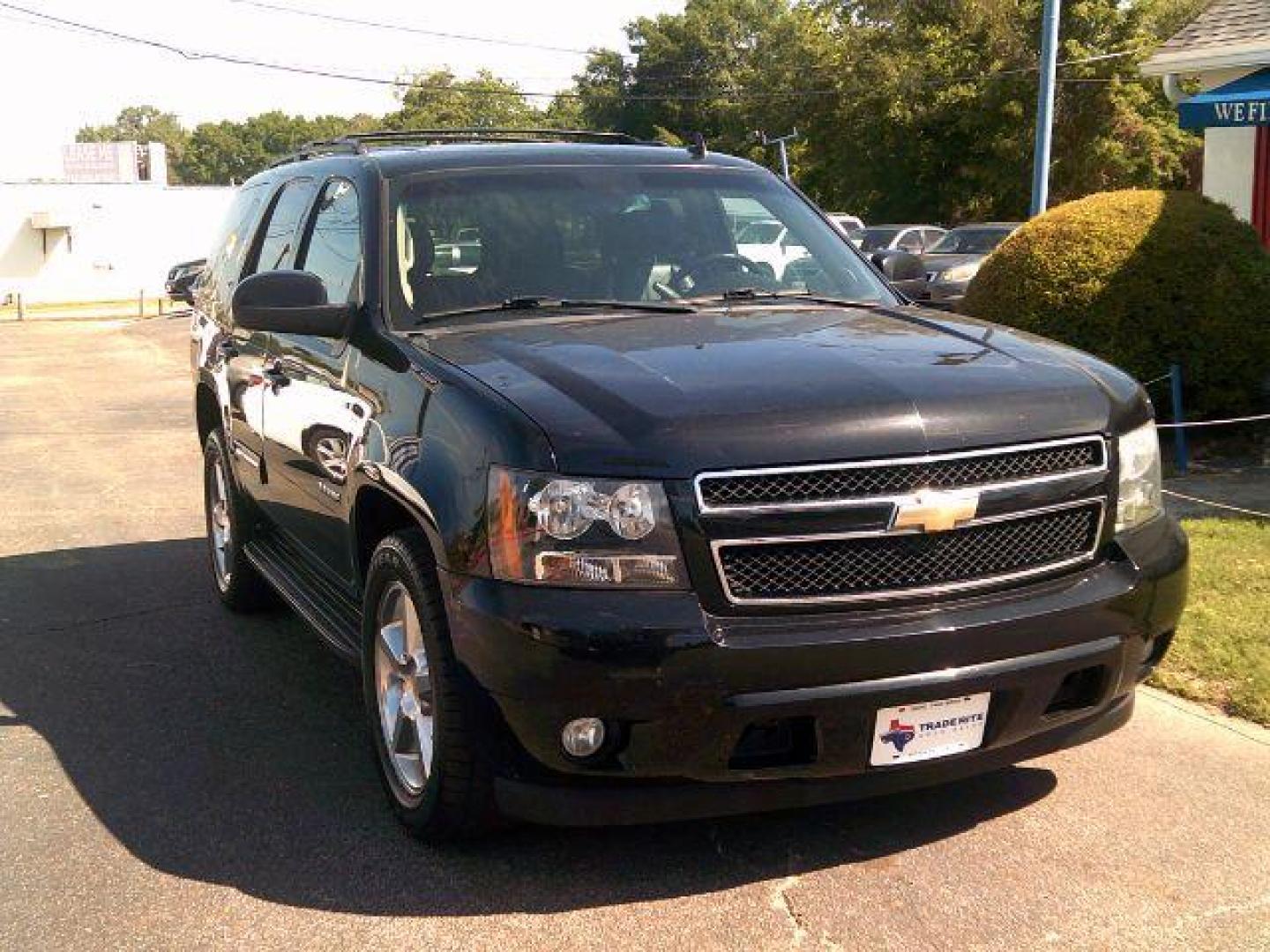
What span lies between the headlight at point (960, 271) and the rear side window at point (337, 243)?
1637 centimetres

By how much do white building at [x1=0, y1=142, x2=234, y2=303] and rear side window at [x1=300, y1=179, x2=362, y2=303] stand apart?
4417 cm

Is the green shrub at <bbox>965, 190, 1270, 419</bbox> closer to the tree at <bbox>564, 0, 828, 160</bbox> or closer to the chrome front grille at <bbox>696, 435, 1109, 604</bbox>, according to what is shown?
the chrome front grille at <bbox>696, 435, 1109, 604</bbox>

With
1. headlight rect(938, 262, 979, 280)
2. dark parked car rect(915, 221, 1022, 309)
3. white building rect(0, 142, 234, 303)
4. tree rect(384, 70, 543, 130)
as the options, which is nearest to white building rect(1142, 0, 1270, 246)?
dark parked car rect(915, 221, 1022, 309)

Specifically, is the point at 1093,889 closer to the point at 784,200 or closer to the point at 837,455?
the point at 837,455

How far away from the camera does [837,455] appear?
10.9 ft

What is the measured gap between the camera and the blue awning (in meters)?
13.4

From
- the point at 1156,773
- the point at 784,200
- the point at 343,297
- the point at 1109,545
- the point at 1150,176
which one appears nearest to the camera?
the point at 1109,545

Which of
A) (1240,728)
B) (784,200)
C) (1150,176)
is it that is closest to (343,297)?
(784,200)

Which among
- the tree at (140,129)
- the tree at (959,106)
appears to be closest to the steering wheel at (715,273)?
the tree at (959,106)

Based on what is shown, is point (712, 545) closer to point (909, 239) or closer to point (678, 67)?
point (909, 239)

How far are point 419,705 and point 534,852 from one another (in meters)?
0.52

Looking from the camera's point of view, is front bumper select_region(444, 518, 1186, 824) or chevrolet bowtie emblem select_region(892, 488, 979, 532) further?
chevrolet bowtie emblem select_region(892, 488, 979, 532)

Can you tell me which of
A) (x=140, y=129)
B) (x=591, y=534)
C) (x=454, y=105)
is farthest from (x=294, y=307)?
(x=140, y=129)

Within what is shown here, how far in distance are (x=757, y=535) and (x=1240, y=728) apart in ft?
8.10
